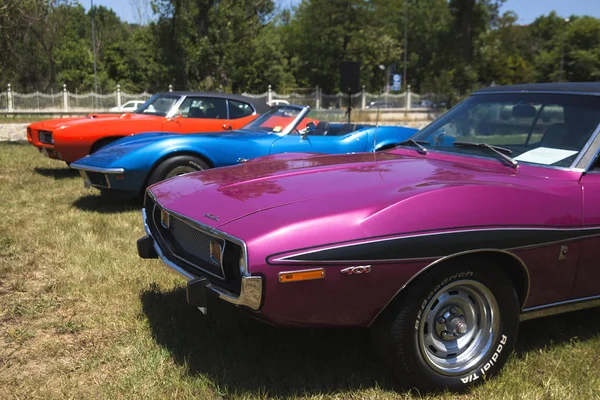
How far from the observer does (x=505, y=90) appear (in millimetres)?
3775

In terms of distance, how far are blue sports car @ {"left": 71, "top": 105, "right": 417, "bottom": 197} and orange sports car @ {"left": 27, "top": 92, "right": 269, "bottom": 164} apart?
1.67m

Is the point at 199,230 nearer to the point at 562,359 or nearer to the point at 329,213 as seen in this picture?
the point at 329,213

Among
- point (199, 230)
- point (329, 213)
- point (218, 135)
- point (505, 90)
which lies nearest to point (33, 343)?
point (199, 230)

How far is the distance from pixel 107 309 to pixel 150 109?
597 cm

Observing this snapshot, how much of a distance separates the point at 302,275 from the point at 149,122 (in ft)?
22.0

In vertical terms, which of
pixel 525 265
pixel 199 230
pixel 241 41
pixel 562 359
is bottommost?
pixel 562 359

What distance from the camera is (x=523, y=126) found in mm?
3613

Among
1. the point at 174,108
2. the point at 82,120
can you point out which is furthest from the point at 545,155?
the point at 82,120

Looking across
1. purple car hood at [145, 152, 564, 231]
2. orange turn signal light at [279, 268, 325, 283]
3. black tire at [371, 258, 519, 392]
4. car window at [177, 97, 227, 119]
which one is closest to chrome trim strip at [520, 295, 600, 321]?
black tire at [371, 258, 519, 392]

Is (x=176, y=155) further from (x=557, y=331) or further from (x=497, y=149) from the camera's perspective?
(x=557, y=331)

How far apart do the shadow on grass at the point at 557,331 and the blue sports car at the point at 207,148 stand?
8.71ft

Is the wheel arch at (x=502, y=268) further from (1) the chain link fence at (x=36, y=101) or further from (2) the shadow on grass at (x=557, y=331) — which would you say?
(1) the chain link fence at (x=36, y=101)

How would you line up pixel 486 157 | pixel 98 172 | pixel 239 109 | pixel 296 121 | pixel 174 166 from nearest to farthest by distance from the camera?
pixel 486 157
pixel 98 172
pixel 174 166
pixel 296 121
pixel 239 109

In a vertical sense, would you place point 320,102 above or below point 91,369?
above
